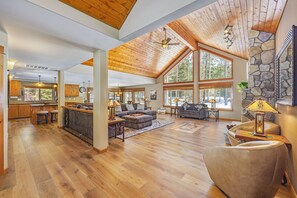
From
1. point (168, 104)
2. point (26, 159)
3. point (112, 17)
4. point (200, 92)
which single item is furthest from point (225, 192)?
point (168, 104)

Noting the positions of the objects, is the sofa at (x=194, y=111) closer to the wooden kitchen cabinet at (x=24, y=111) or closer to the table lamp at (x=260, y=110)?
the table lamp at (x=260, y=110)

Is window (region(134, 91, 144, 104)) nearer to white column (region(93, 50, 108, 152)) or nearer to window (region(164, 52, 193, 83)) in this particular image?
window (region(164, 52, 193, 83))

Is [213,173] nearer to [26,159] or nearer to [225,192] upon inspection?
[225,192]

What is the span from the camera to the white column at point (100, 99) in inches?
123

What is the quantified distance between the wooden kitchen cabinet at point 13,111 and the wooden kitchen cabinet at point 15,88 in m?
0.81

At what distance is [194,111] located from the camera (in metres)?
7.58

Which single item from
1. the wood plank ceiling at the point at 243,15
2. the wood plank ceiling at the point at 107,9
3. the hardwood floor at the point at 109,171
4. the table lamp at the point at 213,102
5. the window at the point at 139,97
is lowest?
the hardwood floor at the point at 109,171

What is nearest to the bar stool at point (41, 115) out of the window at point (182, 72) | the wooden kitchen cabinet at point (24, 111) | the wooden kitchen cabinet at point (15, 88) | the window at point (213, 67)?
the wooden kitchen cabinet at point (24, 111)

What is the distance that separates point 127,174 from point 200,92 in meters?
7.49

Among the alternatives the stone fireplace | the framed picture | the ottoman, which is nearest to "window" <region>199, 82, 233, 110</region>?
the framed picture

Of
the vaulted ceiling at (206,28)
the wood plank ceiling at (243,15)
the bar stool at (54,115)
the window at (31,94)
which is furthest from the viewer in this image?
the window at (31,94)

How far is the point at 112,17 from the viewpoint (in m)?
2.31

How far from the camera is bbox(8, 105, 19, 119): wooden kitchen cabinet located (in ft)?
23.8

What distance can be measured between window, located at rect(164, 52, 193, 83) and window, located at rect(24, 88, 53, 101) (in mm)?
8685
